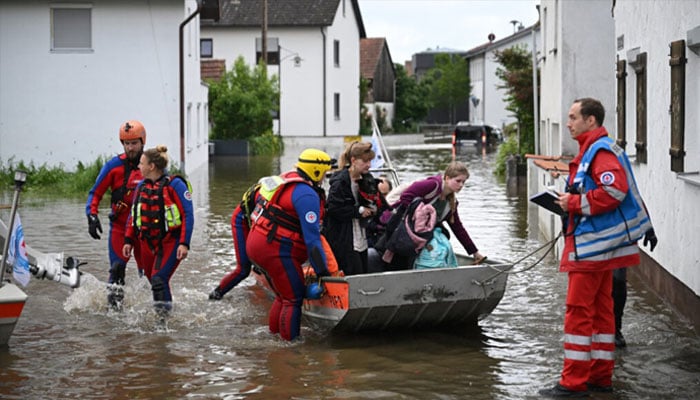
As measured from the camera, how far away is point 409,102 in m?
83.9

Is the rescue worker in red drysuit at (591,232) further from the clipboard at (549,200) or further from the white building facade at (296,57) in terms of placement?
the white building facade at (296,57)

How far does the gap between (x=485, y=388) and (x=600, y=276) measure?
3.89 feet

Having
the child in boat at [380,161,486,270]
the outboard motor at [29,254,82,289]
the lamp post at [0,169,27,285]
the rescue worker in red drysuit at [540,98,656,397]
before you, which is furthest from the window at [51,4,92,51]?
the rescue worker in red drysuit at [540,98,656,397]

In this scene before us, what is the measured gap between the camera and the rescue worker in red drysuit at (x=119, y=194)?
11016 mm

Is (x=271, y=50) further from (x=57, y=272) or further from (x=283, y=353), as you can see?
(x=283, y=353)

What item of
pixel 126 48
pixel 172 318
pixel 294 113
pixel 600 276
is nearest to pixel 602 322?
pixel 600 276

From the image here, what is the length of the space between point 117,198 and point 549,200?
4660mm

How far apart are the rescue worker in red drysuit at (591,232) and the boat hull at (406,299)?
6.50 feet

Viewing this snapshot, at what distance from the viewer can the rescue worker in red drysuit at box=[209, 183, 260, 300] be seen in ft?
36.1

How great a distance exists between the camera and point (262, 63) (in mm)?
48469

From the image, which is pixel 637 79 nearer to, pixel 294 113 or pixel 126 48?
pixel 126 48

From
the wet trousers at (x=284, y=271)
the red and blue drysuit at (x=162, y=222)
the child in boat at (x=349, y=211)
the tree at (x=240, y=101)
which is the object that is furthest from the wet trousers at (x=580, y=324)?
the tree at (x=240, y=101)

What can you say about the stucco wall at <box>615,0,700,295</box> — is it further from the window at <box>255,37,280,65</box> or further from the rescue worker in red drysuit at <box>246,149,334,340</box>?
the window at <box>255,37,280,65</box>

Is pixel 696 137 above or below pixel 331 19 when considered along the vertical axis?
below
